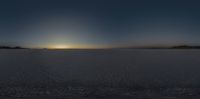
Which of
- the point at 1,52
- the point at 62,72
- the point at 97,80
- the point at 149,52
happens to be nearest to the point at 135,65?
the point at 149,52

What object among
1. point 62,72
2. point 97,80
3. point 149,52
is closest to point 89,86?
point 97,80

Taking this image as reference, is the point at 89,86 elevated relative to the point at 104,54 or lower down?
lower down

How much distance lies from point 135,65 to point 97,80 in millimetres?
1529

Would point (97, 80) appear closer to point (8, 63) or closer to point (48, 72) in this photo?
point (48, 72)

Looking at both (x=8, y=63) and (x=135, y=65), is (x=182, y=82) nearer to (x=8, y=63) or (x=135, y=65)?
(x=135, y=65)

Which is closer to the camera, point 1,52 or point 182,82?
point 182,82

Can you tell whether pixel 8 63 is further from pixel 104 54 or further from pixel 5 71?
pixel 104 54

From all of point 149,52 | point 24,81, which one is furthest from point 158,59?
point 24,81

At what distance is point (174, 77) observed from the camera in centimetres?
1126

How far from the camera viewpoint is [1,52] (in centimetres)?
1210

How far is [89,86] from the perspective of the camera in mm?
10797

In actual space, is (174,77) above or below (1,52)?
below

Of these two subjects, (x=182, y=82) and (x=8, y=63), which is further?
(x=8, y=63)

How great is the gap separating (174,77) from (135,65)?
4.58ft
